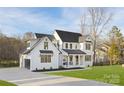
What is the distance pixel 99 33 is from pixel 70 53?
1378 mm

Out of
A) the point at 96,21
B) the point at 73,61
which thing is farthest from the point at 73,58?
the point at 96,21

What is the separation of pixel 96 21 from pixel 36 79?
315 centimetres

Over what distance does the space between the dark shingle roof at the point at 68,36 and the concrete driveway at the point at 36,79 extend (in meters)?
1.56

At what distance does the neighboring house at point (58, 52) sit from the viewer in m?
9.80

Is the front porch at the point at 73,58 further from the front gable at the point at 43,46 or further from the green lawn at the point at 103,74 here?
the front gable at the point at 43,46

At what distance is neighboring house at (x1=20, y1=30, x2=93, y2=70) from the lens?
980cm

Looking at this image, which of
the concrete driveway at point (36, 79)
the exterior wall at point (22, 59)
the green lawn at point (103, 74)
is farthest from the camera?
the exterior wall at point (22, 59)

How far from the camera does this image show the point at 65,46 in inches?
412

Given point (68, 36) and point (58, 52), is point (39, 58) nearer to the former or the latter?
point (58, 52)

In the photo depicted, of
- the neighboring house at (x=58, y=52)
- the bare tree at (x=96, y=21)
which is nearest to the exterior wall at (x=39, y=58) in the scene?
the neighboring house at (x=58, y=52)

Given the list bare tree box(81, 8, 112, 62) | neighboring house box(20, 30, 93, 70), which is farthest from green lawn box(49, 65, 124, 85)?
bare tree box(81, 8, 112, 62)
